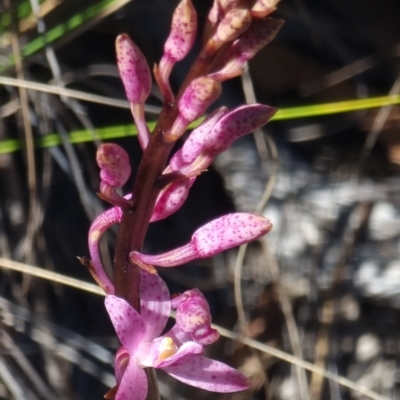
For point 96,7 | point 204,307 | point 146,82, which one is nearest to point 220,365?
point 204,307

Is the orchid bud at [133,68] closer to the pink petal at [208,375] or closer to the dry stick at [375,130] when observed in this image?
the pink petal at [208,375]

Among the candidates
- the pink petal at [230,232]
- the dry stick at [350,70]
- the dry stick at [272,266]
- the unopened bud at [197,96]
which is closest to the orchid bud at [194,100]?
the unopened bud at [197,96]

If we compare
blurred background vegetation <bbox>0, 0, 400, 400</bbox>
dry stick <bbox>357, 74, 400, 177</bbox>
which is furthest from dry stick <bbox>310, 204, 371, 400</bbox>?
dry stick <bbox>357, 74, 400, 177</bbox>

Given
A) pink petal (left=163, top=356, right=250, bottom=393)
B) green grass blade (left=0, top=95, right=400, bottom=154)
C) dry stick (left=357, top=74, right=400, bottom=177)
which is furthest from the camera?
dry stick (left=357, top=74, right=400, bottom=177)

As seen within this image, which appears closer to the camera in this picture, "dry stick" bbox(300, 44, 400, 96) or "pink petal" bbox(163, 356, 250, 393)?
"pink petal" bbox(163, 356, 250, 393)

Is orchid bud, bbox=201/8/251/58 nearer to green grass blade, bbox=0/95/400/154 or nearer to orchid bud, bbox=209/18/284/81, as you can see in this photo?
orchid bud, bbox=209/18/284/81

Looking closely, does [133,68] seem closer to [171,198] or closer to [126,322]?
[171,198]

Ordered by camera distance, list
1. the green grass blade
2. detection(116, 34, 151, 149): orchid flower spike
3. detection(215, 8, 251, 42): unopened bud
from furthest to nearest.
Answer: the green grass blade
detection(116, 34, 151, 149): orchid flower spike
detection(215, 8, 251, 42): unopened bud

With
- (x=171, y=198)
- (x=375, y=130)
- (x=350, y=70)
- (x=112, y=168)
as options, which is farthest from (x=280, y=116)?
(x=112, y=168)

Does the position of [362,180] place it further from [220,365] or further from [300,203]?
[220,365]
